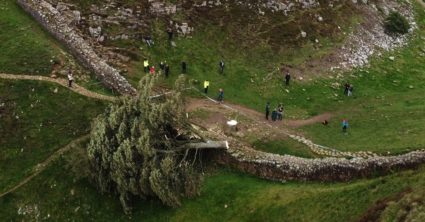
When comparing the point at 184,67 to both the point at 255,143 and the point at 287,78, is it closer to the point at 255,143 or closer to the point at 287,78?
the point at 287,78

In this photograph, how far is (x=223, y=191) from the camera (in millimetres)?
54656

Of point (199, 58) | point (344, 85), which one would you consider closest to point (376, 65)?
point (344, 85)

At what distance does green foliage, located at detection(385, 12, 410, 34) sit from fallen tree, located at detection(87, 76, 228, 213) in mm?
41197

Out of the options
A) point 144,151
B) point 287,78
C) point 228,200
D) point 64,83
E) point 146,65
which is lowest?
point 228,200

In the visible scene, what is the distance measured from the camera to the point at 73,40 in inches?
2729

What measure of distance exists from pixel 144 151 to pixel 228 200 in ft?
29.7

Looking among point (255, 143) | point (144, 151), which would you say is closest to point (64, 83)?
point (144, 151)

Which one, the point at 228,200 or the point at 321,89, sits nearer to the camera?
the point at 228,200

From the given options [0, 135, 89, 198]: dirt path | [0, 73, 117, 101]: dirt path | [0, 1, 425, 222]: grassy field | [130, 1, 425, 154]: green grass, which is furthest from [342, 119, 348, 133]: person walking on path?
[0, 135, 89, 198]: dirt path

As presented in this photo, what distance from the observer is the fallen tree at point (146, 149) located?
53.0 meters

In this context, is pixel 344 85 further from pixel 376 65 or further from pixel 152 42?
pixel 152 42

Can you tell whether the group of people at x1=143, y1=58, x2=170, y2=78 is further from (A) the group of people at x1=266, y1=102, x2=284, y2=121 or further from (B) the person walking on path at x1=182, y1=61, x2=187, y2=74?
(A) the group of people at x1=266, y1=102, x2=284, y2=121

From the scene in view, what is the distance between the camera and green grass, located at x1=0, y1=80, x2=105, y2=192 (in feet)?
194

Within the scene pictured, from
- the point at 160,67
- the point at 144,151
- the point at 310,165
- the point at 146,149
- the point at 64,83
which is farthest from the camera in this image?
the point at 160,67
